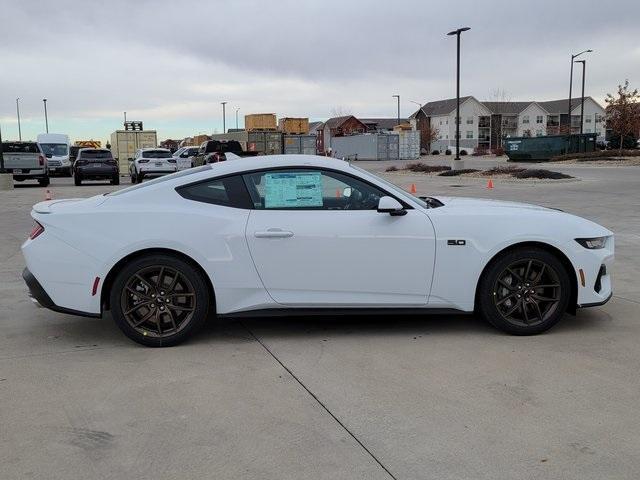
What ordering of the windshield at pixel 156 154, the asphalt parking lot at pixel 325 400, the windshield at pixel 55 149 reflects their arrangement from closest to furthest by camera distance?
1. the asphalt parking lot at pixel 325 400
2. the windshield at pixel 156 154
3. the windshield at pixel 55 149

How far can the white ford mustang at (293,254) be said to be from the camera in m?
4.71

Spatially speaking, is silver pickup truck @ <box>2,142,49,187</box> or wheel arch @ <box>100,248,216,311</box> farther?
silver pickup truck @ <box>2,142,49,187</box>

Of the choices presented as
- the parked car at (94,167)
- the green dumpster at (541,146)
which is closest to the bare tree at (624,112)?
the green dumpster at (541,146)

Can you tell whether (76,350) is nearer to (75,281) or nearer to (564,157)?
(75,281)

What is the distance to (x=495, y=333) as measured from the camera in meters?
5.06

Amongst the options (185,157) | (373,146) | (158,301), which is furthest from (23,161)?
(373,146)

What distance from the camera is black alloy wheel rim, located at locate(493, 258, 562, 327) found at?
16.1 ft

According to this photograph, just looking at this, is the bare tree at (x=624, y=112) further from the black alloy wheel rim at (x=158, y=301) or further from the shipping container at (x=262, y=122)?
the black alloy wheel rim at (x=158, y=301)

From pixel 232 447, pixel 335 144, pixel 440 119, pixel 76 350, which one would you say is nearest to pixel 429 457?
pixel 232 447

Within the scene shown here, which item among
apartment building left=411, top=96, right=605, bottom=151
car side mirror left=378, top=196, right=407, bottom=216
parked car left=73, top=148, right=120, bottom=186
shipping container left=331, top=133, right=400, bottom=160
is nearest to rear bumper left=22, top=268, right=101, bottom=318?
car side mirror left=378, top=196, right=407, bottom=216

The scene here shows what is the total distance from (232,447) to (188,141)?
92.8m

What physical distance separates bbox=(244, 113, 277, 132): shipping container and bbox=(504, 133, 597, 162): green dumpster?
18.1m

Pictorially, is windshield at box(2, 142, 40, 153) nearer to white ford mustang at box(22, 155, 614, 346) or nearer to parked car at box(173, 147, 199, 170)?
parked car at box(173, 147, 199, 170)

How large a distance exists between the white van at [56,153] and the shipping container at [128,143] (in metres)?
3.65
